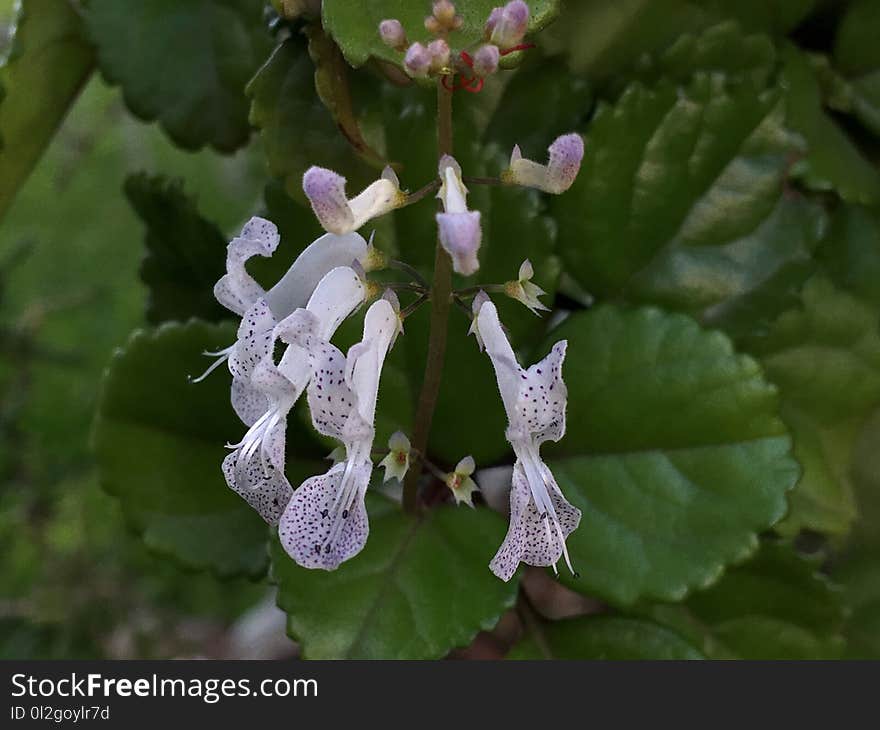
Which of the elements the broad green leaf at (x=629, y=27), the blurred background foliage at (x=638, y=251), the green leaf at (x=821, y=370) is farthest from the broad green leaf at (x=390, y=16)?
the green leaf at (x=821, y=370)

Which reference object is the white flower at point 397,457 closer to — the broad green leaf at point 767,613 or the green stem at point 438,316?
the green stem at point 438,316

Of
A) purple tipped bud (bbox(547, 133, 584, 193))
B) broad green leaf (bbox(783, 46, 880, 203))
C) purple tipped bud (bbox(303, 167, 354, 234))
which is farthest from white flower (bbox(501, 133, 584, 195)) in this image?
broad green leaf (bbox(783, 46, 880, 203))

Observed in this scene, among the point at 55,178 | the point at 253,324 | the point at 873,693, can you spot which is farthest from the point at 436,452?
the point at 55,178

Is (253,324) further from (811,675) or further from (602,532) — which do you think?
(811,675)

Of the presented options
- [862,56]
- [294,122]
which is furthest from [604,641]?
[862,56]

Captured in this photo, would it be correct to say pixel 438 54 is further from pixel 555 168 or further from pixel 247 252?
Answer: pixel 247 252

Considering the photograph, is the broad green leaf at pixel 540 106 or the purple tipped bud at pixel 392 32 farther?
the broad green leaf at pixel 540 106

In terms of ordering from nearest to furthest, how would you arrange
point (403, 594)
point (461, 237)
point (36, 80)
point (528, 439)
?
point (461, 237) < point (528, 439) < point (403, 594) < point (36, 80)
